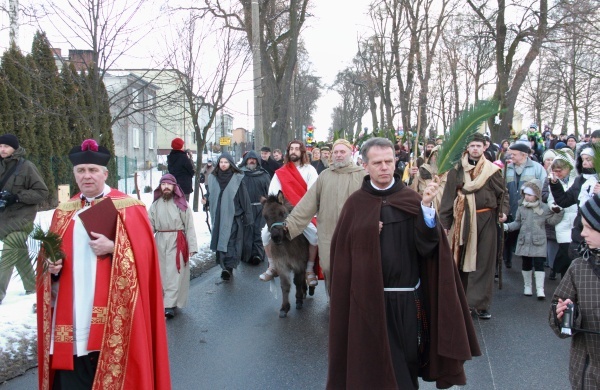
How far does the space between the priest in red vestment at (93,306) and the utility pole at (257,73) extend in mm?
12476

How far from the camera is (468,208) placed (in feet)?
24.3

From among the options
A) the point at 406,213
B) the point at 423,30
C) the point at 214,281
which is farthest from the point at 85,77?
the point at 423,30

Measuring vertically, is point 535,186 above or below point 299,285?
above

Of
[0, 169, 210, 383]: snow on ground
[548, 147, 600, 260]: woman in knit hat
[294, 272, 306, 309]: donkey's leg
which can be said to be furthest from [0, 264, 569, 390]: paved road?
[548, 147, 600, 260]: woman in knit hat

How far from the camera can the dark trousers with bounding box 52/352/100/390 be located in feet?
12.4

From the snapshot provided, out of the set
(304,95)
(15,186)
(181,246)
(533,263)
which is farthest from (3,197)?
(304,95)

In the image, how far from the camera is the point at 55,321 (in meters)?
3.74

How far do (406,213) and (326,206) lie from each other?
10.3ft

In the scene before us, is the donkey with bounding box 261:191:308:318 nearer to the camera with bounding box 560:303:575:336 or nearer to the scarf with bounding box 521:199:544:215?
the scarf with bounding box 521:199:544:215

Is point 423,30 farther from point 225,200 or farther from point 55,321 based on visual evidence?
point 55,321

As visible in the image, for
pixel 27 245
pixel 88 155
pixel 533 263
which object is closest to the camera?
pixel 27 245

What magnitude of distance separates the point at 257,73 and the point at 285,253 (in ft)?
30.2

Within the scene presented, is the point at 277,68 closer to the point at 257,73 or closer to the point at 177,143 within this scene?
the point at 257,73

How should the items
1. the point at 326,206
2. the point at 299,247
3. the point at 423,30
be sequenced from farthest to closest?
the point at 423,30
the point at 299,247
the point at 326,206
